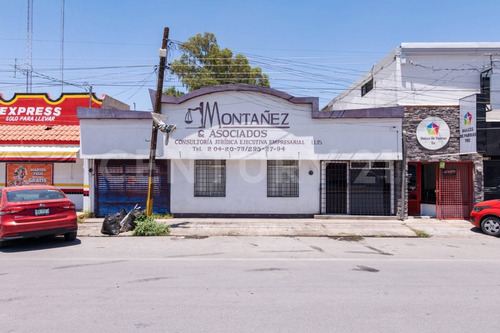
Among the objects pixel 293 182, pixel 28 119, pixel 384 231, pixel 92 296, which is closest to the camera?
pixel 92 296

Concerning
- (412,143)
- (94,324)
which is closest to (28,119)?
(94,324)

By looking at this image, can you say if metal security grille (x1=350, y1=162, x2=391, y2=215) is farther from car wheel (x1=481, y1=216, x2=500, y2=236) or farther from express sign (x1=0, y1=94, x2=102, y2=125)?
express sign (x1=0, y1=94, x2=102, y2=125)

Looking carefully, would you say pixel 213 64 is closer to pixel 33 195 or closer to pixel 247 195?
pixel 247 195

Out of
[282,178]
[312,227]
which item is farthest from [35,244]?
[282,178]

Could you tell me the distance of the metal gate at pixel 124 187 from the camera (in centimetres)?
1457

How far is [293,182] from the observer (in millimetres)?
14547

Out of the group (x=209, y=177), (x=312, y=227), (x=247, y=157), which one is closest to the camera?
(x=312, y=227)

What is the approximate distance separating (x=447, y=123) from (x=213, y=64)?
71.1 feet

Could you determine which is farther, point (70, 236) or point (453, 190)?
point (453, 190)

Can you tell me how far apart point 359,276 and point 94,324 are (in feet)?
15.0

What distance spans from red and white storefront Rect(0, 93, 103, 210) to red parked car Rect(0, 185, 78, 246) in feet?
16.1

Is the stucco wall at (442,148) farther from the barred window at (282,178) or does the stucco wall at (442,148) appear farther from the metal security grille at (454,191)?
the barred window at (282,178)

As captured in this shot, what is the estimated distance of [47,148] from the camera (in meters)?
15.3

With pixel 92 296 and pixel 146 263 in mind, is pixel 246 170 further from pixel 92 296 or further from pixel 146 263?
pixel 92 296
